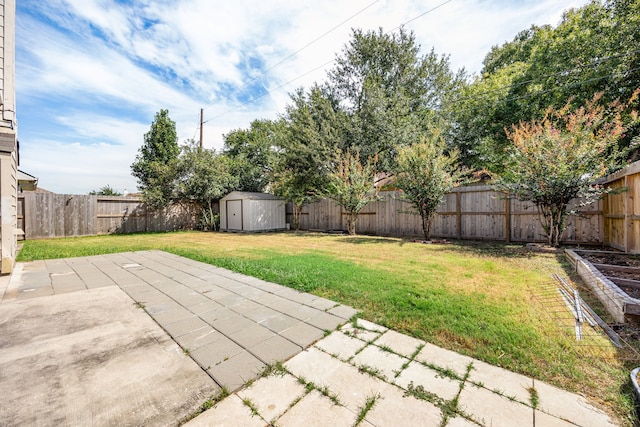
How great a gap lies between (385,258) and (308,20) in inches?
266

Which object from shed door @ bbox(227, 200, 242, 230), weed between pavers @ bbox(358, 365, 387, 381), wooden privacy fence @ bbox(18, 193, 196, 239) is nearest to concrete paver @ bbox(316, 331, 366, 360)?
weed between pavers @ bbox(358, 365, 387, 381)

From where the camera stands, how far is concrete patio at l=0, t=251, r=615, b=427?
4.44ft

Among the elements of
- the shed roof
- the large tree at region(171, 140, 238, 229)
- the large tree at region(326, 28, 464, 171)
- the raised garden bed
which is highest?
the large tree at region(326, 28, 464, 171)

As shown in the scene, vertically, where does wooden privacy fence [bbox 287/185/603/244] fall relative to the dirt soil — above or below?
above

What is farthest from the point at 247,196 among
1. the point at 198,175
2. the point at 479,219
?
the point at 479,219

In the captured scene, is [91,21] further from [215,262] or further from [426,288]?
[426,288]

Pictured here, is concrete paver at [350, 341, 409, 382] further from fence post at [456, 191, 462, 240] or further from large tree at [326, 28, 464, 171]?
large tree at [326, 28, 464, 171]

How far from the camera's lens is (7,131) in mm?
4277

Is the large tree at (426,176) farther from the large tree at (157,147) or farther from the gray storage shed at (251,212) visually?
the large tree at (157,147)

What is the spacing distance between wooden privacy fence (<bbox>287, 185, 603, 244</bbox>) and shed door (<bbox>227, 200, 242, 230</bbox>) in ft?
19.1

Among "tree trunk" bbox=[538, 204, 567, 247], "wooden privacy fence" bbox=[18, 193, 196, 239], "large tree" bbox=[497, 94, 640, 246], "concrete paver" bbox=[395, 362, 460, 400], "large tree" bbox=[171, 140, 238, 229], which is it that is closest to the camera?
"concrete paver" bbox=[395, 362, 460, 400]

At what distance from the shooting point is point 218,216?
1441cm

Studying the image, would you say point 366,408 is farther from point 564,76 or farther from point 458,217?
point 564,76

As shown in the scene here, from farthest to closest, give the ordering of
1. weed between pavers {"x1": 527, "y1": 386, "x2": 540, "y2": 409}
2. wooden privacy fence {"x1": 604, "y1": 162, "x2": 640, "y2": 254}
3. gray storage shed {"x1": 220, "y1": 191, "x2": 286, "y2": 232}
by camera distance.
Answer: gray storage shed {"x1": 220, "y1": 191, "x2": 286, "y2": 232} < wooden privacy fence {"x1": 604, "y1": 162, "x2": 640, "y2": 254} < weed between pavers {"x1": 527, "y1": 386, "x2": 540, "y2": 409}
